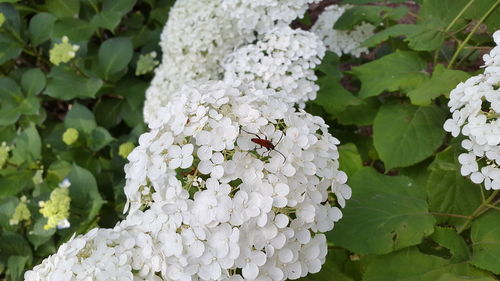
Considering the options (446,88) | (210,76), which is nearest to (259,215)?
(446,88)

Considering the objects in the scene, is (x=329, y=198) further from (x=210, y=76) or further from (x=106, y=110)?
(x=106, y=110)

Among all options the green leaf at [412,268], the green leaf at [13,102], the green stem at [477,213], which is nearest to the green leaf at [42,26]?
the green leaf at [13,102]

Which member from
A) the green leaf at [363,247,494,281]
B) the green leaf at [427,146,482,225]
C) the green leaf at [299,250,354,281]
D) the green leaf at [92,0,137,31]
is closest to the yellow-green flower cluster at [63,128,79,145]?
the green leaf at [92,0,137,31]

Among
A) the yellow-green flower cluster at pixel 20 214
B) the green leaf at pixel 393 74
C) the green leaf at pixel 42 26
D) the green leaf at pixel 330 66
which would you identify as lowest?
the yellow-green flower cluster at pixel 20 214

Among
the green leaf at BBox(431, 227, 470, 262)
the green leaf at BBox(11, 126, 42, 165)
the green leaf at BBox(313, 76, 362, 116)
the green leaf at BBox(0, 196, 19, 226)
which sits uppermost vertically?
the green leaf at BBox(313, 76, 362, 116)

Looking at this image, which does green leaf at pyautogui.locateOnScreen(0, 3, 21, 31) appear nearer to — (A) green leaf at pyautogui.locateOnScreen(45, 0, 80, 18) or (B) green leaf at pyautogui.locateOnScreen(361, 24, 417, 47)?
(A) green leaf at pyautogui.locateOnScreen(45, 0, 80, 18)

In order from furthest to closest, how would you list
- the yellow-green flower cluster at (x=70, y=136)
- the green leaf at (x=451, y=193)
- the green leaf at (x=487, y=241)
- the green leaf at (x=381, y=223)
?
the yellow-green flower cluster at (x=70, y=136)
the green leaf at (x=451, y=193)
the green leaf at (x=381, y=223)
the green leaf at (x=487, y=241)

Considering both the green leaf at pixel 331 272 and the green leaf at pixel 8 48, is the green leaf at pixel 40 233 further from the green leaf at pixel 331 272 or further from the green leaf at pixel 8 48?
the green leaf at pixel 331 272
